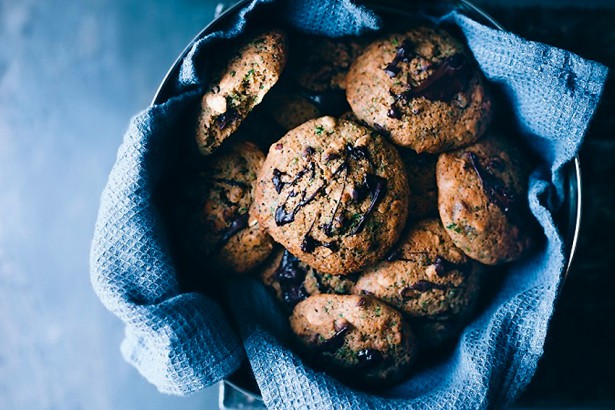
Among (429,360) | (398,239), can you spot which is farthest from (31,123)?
(429,360)

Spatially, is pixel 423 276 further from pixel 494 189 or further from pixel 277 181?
pixel 277 181

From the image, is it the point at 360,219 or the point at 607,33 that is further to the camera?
the point at 607,33

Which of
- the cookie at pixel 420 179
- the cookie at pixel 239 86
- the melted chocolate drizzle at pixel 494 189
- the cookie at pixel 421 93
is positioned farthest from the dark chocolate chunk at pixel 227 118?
the melted chocolate drizzle at pixel 494 189

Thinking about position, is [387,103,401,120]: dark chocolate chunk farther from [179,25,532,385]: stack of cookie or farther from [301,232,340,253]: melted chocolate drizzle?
[301,232,340,253]: melted chocolate drizzle

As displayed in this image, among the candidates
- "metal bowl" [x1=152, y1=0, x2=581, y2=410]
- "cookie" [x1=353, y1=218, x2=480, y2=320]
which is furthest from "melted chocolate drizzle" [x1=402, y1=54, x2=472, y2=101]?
"cookie" [x1=353, y1=218, x2=480, y2=320]

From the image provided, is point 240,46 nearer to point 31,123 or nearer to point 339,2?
point 339,2

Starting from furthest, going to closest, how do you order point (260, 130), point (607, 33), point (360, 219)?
point (607, 33), point (260, 130), point (360, 219)
